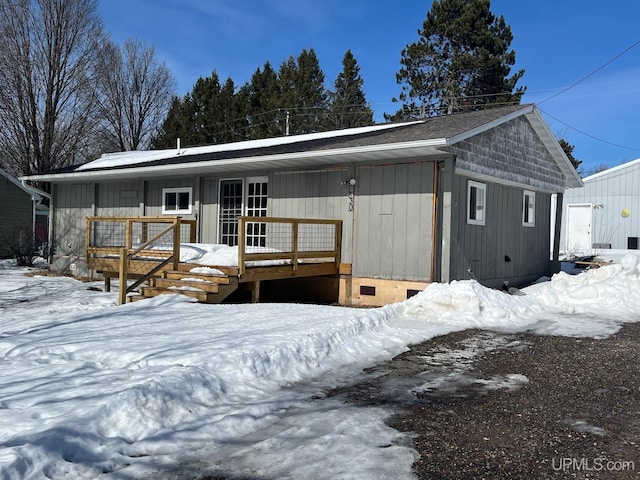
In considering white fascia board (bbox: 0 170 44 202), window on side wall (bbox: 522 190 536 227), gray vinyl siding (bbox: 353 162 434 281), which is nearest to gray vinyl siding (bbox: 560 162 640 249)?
window on side wall (bbox: 522 190 536 227)

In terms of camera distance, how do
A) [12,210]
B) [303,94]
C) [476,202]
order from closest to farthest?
[476,202] → [12,210] → [303,94]

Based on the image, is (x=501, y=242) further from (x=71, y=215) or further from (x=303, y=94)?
(x=303, y=94)

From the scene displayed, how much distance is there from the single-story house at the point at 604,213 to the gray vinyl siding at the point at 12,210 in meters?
23.0

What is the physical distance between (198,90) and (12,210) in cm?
1550

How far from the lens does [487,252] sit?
35.5ft

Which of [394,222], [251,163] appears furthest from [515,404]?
[251,163]

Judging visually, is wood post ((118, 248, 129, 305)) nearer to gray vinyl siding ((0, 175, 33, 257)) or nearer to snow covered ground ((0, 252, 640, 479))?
snow covered ground ((0, 252, 640, 479))

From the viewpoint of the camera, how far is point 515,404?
4047mm

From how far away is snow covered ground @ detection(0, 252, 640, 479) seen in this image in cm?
297

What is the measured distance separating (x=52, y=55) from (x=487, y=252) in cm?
2514

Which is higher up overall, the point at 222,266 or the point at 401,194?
the point at 401,194

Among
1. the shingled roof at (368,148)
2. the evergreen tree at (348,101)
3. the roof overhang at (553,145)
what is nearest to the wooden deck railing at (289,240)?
the shingled roof at (368,148)

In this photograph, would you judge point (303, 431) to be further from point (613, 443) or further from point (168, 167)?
point (168, 167)

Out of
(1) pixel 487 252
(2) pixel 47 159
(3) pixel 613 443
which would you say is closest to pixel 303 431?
(3) pixel 613 443
